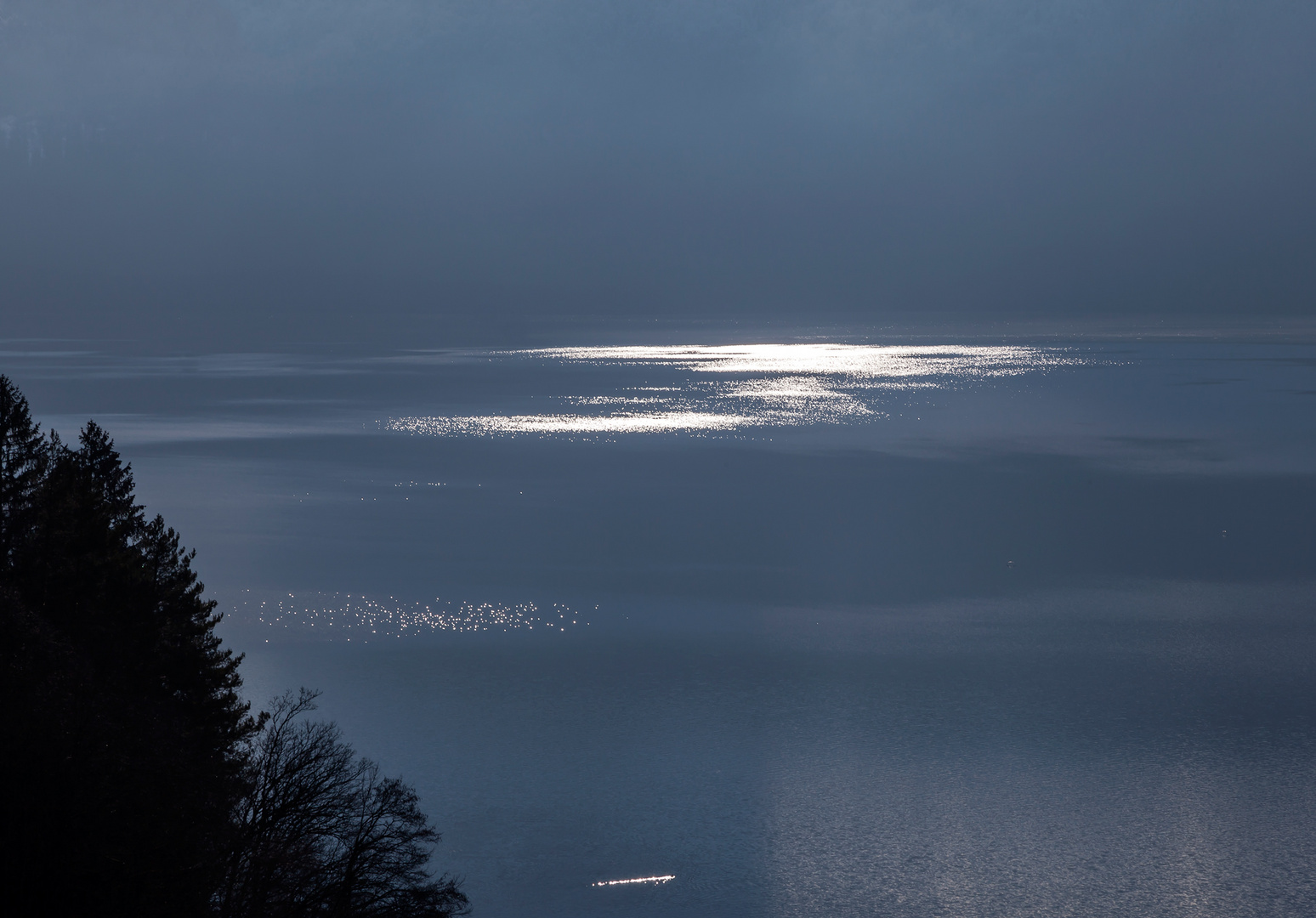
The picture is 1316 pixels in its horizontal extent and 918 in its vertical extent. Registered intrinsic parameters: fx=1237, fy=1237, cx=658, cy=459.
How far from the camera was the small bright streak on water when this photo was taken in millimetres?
20172

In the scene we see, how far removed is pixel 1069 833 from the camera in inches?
865

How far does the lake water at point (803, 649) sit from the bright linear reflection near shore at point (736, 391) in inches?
224

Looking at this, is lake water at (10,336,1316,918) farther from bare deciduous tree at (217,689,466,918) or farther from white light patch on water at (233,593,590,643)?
bare deciduous tree at (217,689,466,918)

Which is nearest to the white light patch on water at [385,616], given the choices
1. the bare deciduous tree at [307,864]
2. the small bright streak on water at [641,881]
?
the small bright streak on water at [641,881]

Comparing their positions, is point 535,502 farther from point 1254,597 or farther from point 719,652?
point 1254,597

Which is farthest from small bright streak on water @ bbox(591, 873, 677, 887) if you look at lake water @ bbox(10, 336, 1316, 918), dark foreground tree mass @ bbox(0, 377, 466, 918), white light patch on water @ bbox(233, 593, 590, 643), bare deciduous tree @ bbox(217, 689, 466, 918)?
white light patch on water @ bbox(233, 593, 590, 643)

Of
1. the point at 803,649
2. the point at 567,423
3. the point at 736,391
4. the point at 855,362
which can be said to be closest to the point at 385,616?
the point at 803,649

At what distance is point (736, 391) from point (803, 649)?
9022cm

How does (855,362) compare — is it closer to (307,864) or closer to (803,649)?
(803,649)

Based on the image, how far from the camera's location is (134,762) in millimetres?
11922

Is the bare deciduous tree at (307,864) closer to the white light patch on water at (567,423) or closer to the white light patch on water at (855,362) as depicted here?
the white light patch on water at (567,423)

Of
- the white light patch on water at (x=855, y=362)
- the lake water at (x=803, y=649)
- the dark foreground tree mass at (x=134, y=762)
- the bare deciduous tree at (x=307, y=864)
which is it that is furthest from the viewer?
the white light patch on water at (x=855, y=362)

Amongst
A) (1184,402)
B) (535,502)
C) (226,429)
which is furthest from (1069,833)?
(1184,402)

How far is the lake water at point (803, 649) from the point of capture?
21.1 meters
